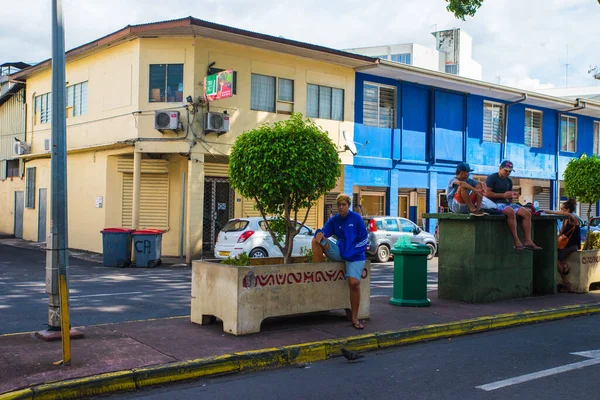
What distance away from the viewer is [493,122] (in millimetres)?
28000

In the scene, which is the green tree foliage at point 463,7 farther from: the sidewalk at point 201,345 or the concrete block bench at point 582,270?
the sidewalk at point 201,345

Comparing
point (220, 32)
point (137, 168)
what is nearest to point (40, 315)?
point (137, 168)

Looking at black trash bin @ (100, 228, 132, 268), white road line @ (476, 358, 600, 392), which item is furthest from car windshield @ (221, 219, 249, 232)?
white road line @ (476, 358, 600, 392)

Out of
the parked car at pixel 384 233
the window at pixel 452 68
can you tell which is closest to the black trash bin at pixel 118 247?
the parked car at pixel 384 233

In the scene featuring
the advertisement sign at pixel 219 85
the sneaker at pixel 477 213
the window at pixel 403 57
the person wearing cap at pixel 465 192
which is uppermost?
the window at pixel 403 57

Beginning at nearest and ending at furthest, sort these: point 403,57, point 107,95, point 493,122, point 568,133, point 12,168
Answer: point 107,95 < point 493,122 < point 12,168 < point 568,133 < point 403,57

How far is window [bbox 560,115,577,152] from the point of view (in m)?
31.2

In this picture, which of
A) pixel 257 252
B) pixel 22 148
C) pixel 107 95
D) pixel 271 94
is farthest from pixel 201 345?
pixel 22 148

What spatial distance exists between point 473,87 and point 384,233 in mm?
9365

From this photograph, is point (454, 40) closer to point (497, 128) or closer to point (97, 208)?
point (497, 128)

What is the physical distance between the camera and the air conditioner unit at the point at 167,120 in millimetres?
18844

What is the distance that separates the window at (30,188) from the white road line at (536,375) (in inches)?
940

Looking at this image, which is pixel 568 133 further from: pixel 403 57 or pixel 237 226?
pixel 403 57

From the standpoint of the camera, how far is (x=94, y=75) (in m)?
21.4
